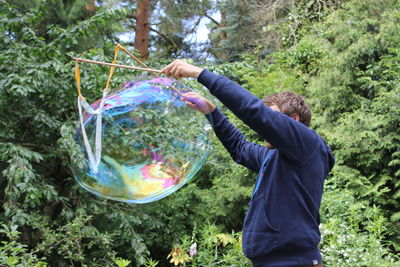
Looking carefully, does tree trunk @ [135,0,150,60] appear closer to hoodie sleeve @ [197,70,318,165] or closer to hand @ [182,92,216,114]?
hand @ [182,92,216,114]

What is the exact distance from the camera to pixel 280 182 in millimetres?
1535

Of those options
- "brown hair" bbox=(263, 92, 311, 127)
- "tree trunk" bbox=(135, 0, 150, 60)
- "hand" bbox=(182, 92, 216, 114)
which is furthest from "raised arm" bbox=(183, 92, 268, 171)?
"tree trunk" bbox=(135, 0, 150, 60)

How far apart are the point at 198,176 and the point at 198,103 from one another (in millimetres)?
3783

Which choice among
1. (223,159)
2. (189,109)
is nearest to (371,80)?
(223,159)

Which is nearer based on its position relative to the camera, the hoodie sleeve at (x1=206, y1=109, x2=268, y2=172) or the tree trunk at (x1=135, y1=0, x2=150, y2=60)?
the hoodie sleeve at (x1=206, y1=109, x2=268, y2=172)

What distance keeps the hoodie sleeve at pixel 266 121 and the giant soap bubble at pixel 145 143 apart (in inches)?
28.5

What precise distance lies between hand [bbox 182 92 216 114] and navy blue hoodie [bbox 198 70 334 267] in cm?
48

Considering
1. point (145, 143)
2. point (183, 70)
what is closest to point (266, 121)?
point (183, 70)

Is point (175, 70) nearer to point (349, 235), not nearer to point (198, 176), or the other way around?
point (349, 235)

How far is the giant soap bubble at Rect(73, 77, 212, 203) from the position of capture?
7.46ft

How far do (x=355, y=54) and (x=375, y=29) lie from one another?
27.2 inches

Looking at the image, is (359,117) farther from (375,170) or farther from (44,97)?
(44,97)

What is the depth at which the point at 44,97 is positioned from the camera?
405 centimetres

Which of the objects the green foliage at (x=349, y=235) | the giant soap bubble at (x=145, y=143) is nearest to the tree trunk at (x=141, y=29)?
the green foliage at (x=349, y=235)
